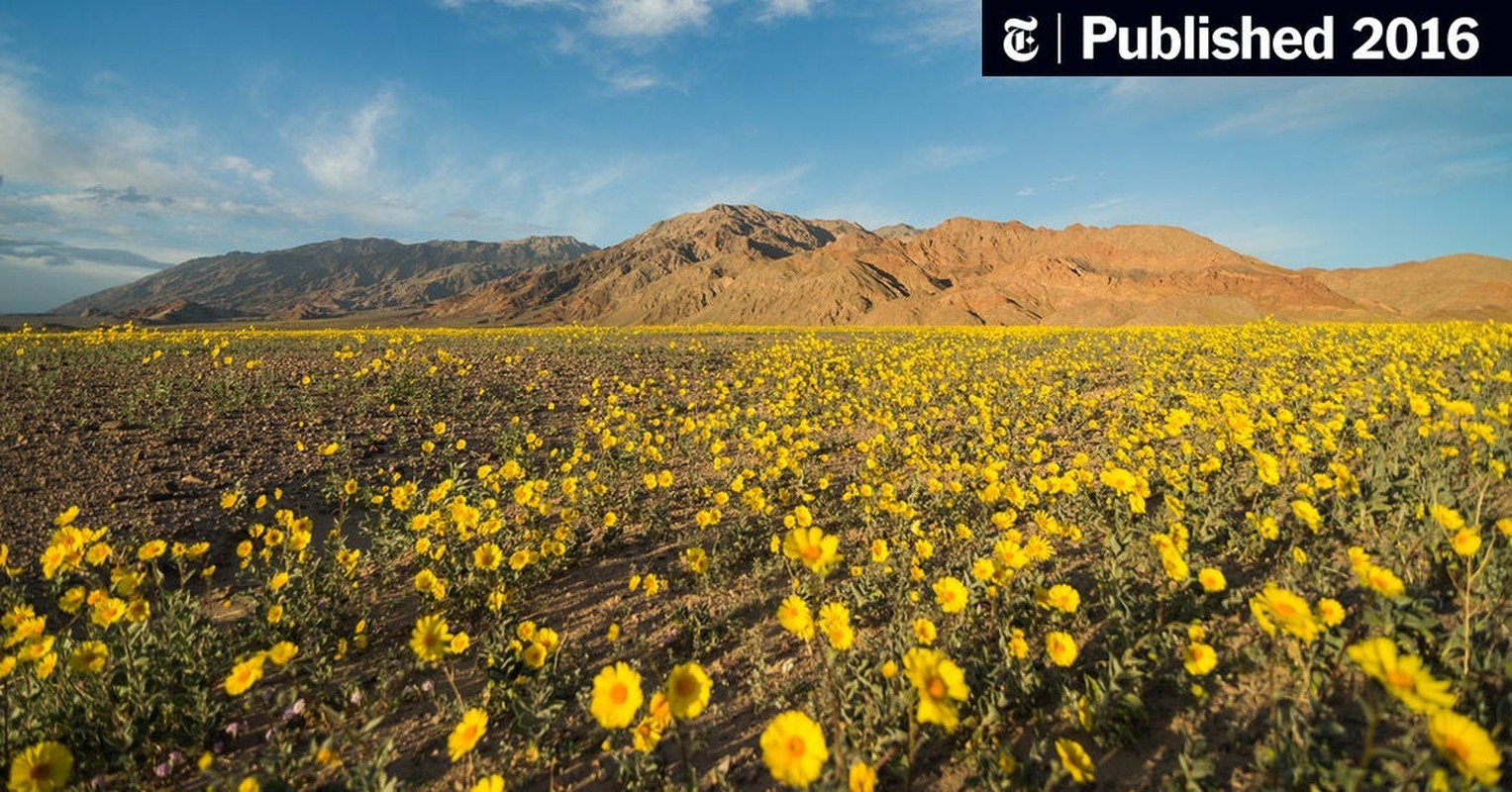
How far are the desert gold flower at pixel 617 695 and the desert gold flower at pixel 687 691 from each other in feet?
0.68

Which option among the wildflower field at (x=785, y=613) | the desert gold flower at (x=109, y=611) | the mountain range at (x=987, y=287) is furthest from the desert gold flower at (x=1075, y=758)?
the mountain range at (x=987, y=287)

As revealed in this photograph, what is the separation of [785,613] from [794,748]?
2.83 ft

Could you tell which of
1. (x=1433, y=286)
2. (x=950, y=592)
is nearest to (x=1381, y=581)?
(x=950, y=592)

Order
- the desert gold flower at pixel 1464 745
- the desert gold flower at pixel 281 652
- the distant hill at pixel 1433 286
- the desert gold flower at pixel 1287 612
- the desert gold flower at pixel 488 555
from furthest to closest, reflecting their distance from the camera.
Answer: the distant hill at pixel 1433 286 < the desert gold flower at pixel 488 555 < the desert gold flower at pixel 281 652 < the desert gold flower at pixel 1287 612 < the desert gold flower at pixel 1464 745

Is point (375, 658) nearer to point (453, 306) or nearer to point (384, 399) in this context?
point (384, 399)

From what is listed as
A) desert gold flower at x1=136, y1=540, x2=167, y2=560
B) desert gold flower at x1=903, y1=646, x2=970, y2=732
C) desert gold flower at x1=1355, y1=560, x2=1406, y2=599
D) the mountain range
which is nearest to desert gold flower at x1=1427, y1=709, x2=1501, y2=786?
desert gold flower at x1=1355, y1=560, x2=1406, y2=599

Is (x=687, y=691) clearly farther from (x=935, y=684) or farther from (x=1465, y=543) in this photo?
(x=1465, y=543)

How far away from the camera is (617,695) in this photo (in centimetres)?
244

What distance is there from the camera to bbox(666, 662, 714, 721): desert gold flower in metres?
2.17

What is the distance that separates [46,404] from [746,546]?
12366mm

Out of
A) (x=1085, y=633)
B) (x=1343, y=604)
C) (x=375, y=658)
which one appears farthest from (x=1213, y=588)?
(x=375, y=658)

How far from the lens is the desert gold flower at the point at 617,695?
2337 millimetres

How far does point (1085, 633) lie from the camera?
370 cm

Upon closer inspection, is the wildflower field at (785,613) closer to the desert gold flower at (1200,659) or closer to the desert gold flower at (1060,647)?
the desert gold flower at (1200,659)
